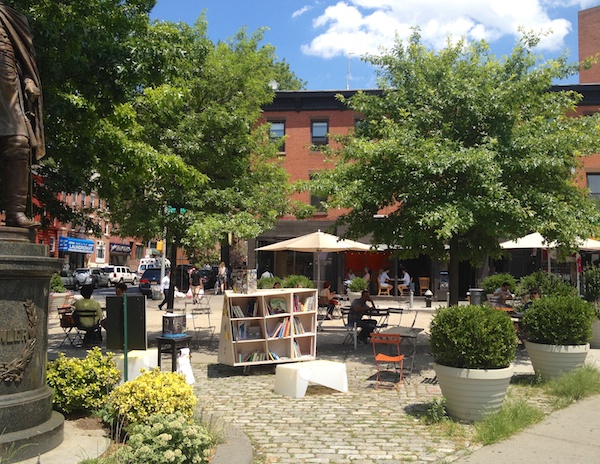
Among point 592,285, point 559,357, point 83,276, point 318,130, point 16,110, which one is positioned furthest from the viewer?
point 83,276

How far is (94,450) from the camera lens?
5012 millimetres

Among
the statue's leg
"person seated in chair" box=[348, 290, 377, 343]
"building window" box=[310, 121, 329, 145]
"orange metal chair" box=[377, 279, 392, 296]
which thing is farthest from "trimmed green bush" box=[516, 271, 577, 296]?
"building window" box=[310, 121, 329, 145]

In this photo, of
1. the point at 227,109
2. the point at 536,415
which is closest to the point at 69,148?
the point at 227,109

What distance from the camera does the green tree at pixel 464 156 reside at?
1030 cm

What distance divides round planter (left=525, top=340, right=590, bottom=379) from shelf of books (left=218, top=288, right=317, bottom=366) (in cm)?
388

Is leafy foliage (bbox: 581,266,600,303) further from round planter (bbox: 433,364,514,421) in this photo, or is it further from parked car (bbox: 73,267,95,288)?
parked car (bbox: 73,267,95,288)

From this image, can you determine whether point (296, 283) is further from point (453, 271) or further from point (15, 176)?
point (15, 176)

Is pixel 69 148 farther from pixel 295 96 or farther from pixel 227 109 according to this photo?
pixel 295 96

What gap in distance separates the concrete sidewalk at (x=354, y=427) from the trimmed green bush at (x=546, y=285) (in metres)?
3.47

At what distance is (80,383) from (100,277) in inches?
1599

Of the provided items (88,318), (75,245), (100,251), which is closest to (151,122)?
(88,318)

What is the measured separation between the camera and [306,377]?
A: 328 inches

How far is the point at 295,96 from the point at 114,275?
22.7 metres

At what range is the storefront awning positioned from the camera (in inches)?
2078
